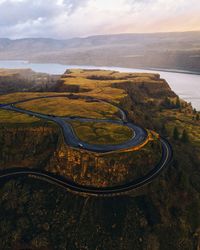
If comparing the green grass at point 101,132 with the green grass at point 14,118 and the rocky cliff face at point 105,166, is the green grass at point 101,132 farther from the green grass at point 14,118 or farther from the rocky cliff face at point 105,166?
the green grass at point 14,118

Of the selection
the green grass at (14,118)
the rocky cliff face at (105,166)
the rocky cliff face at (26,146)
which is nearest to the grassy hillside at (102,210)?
the rocky cliff face at (105,166)

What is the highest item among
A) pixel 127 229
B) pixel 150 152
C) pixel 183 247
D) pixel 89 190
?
pixel 150 152

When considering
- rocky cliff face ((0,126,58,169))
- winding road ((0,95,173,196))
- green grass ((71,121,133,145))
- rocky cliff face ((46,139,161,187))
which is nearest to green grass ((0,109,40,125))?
rocky cliff face ((0,126,58,169))

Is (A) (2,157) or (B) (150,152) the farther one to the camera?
(A) (2,157)

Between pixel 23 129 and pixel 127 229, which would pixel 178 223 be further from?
pixel 23 129

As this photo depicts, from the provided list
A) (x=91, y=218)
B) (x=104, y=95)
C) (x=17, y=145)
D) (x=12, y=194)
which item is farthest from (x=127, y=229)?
(x=104, y=95)

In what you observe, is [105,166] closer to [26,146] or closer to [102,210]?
[102,210]
